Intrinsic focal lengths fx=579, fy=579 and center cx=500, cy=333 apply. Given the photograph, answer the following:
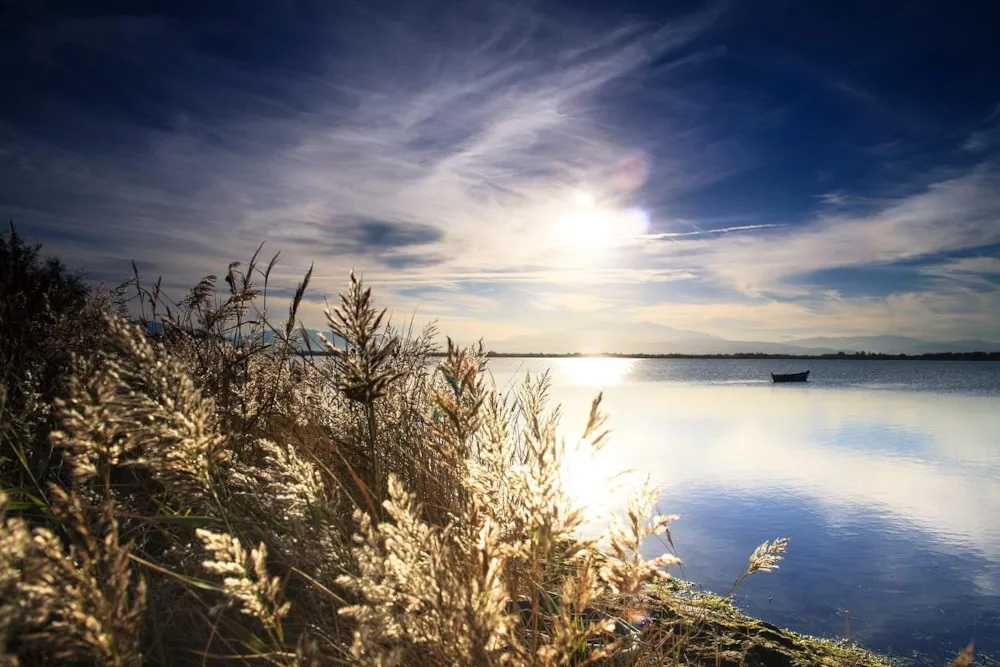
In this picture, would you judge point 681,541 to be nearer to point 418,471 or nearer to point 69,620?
point 418,471

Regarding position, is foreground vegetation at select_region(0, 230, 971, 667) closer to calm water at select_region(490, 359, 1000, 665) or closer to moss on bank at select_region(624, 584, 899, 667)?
calm water at select_region(490, 359, 1000, 665)

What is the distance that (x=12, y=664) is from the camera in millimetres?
1036

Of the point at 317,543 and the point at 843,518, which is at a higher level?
the point at 317,543

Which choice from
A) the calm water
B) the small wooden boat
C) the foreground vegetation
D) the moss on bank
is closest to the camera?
the foreground vegetation

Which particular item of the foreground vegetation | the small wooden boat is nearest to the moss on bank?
the foreground vegetation

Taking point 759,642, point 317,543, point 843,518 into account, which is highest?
point 317,543

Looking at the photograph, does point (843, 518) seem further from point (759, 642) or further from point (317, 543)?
point (317, 543)

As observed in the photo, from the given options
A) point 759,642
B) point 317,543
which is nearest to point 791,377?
point 759,642

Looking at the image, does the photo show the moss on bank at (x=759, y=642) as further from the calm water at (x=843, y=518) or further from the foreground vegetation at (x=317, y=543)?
the foreground vegetation at (x=317, y=543)

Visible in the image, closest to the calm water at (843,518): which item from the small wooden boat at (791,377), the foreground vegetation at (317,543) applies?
the foreground vegetation at (317,543)

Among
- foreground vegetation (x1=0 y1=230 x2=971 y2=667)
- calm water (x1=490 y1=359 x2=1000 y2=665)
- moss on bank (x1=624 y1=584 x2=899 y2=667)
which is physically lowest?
calm water (x1=490 y1=359 x2=1000 y2=665)

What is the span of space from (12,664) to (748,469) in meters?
18.5

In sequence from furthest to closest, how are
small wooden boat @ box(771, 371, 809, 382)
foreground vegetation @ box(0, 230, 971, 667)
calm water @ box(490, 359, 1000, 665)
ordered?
1. small wooden boat @ box(771, 371, 809, 382)
2. calm water @ box(490, 359, 1000, 665)
3. foreground vegetation @ box(0, 230, 971, 667)

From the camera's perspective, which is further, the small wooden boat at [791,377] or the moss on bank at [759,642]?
the small wooden boat at [791,377]
